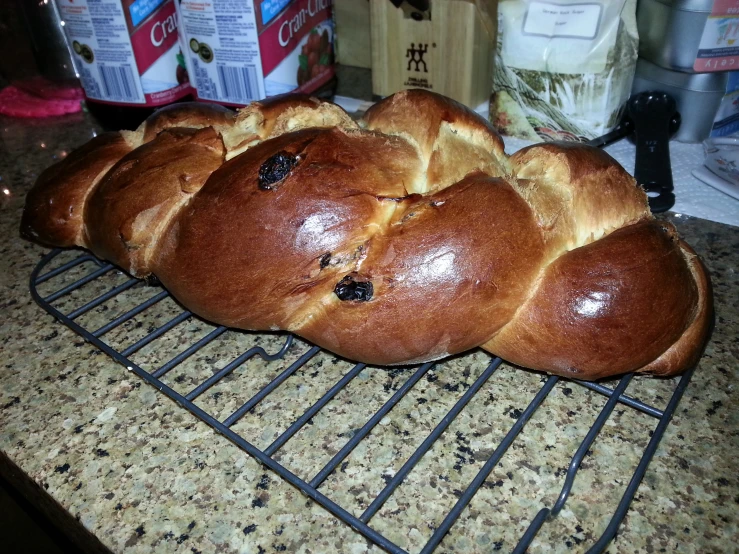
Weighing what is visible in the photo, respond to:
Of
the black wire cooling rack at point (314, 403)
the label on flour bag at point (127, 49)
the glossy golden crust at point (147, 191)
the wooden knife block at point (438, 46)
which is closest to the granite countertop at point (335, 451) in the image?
the black wire cooling rack at point (314, 403)

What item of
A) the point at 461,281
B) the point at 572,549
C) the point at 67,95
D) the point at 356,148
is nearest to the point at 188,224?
the point at 356,148

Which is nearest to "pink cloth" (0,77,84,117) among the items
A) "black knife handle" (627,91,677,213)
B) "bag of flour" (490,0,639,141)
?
"bag of flour" (490,0,639,141)

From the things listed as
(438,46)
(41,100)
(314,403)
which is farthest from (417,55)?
(41,100)

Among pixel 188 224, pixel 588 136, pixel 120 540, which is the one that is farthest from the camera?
pixel 588 136

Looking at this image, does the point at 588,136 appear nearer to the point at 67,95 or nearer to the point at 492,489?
the point at 492,489

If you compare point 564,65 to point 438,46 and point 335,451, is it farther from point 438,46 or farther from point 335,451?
point 335,451

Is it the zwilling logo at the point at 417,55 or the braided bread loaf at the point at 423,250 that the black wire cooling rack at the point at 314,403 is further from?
the zwilling logo at the point at 417,55

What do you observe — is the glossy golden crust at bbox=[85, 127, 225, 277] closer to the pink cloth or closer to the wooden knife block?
the wooden knife block
